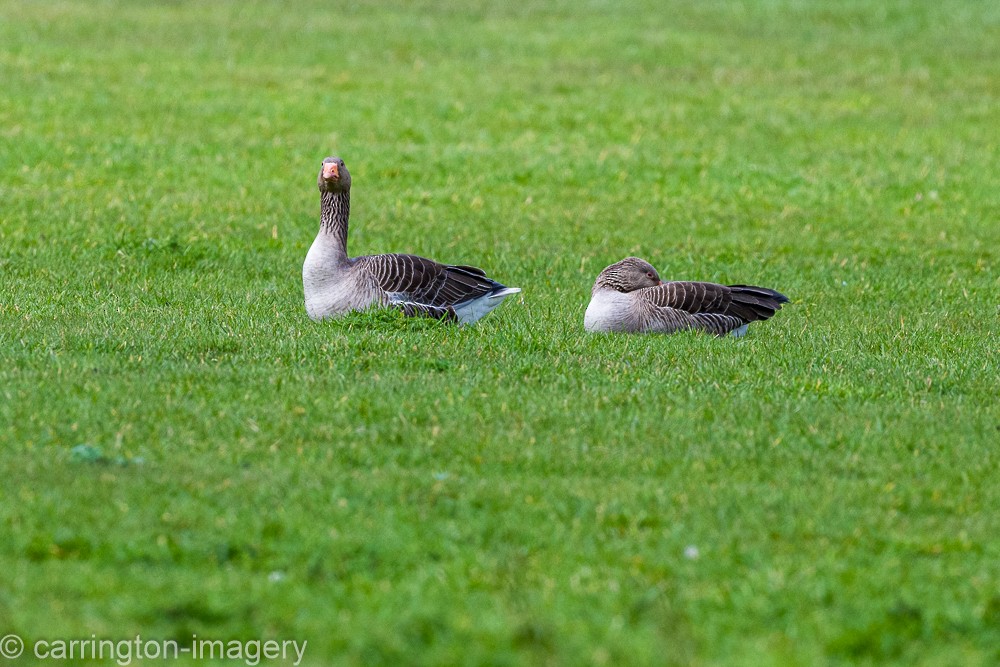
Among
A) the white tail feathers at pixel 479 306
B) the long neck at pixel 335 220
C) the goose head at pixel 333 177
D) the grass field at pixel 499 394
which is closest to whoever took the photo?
the grass field at pixel 499 394

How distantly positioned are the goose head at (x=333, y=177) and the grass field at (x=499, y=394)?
1.28 meters

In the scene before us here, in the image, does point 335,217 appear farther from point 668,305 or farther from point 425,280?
point 668,305

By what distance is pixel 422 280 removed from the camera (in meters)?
11.4

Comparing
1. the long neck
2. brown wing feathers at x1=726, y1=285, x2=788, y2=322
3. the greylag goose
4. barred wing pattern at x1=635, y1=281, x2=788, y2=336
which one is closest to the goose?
the long neck

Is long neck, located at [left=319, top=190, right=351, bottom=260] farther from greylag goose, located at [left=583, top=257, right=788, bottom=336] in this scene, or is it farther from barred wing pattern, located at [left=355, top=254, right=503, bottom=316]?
greylag goose, located at [left=583, top=257, right=788, bottom=336]

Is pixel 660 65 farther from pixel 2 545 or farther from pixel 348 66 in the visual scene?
pixel 2 545

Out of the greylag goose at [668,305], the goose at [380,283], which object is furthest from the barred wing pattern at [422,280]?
the greylag goose at [668,305]

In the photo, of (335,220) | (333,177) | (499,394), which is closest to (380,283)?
(335,220)

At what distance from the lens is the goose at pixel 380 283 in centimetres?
1130

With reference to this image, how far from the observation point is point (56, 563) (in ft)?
20.2

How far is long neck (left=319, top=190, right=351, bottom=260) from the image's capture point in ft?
37.7

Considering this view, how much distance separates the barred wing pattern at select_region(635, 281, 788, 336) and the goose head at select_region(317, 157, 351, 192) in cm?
295

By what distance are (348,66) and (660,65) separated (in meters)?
7.34

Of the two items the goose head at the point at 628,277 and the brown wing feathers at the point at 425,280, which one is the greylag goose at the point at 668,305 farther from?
the brown wing feathers at the point at 425,280
